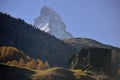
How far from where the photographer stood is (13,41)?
174 metres

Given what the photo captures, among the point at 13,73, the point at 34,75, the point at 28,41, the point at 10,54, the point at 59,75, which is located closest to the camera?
the point at 13,73

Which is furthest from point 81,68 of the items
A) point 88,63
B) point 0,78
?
point 0,78

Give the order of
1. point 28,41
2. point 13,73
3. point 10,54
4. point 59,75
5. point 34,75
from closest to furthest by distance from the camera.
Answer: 1. point 13,73
2. point 34,75
3. point 59,75
4. point 10,54
5. point 28,41

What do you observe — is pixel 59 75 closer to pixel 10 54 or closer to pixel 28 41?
pixel 10 54

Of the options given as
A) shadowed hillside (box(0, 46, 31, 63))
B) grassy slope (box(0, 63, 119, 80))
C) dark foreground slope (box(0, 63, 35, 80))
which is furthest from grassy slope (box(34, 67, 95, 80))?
shadowed hillside (box(0, 46, 31, 63))

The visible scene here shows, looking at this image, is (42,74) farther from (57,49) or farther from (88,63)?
(57,49)

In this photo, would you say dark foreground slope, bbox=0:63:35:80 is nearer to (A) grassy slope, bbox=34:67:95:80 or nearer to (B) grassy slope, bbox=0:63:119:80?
(B) grassy slope, bbox=0:63:119:80

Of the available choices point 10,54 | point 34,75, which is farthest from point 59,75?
point 10,54

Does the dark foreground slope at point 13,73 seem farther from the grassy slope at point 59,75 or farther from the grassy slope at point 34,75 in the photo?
the grassy slope at point 59,75

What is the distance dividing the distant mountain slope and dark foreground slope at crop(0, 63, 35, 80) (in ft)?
260

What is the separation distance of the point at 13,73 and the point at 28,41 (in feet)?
330

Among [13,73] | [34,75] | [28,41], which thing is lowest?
[34,75]

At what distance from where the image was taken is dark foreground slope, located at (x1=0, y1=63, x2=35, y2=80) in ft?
269

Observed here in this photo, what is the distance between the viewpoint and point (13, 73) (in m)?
85.2
